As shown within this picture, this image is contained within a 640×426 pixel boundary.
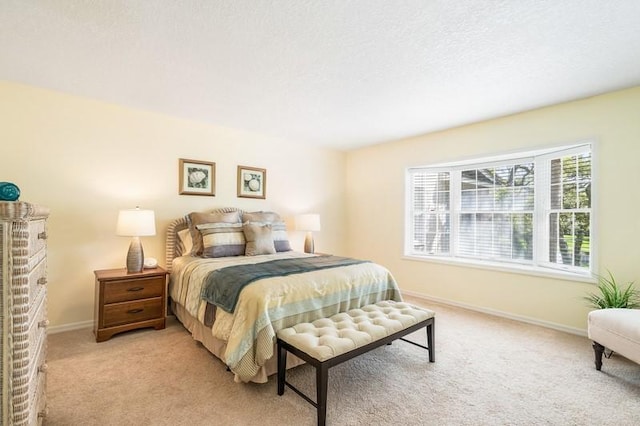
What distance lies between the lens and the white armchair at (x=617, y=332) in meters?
2.03

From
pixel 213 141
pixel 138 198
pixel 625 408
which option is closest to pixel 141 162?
pixel 138 198

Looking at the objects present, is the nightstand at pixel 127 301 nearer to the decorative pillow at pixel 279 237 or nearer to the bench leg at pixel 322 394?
the decorative pillow at pixel 279 237

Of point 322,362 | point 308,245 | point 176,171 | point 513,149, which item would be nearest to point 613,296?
point 513,149

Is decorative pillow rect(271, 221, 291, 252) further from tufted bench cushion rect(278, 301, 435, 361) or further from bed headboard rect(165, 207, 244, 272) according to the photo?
tufted bench cushion rect(278, 301, 435, 361)

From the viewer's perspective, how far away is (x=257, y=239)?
3543mm

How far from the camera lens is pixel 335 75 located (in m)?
2.62

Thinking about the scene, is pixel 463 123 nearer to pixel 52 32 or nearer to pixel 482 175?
pixel 482 175

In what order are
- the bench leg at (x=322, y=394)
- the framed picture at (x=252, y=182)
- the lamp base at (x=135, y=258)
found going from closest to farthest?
the bench leg at (x=322, y=394)
the lamp base at (x=135, y=258)
the framed picture at (x=252, y=182)

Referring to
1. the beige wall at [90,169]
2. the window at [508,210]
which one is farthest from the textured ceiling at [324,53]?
the window at [508,210]

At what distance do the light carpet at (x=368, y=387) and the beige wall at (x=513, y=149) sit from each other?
0.64 m

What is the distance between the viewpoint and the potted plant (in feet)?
8.91

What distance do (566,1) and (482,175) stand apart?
8.53ft

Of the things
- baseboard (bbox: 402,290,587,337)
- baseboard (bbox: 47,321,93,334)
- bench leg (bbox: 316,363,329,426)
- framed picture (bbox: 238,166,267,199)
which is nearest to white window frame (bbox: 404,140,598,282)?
baseboard (bbox: 402,290,587,337)

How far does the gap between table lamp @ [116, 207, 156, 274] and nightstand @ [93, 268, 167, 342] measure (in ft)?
0.34
